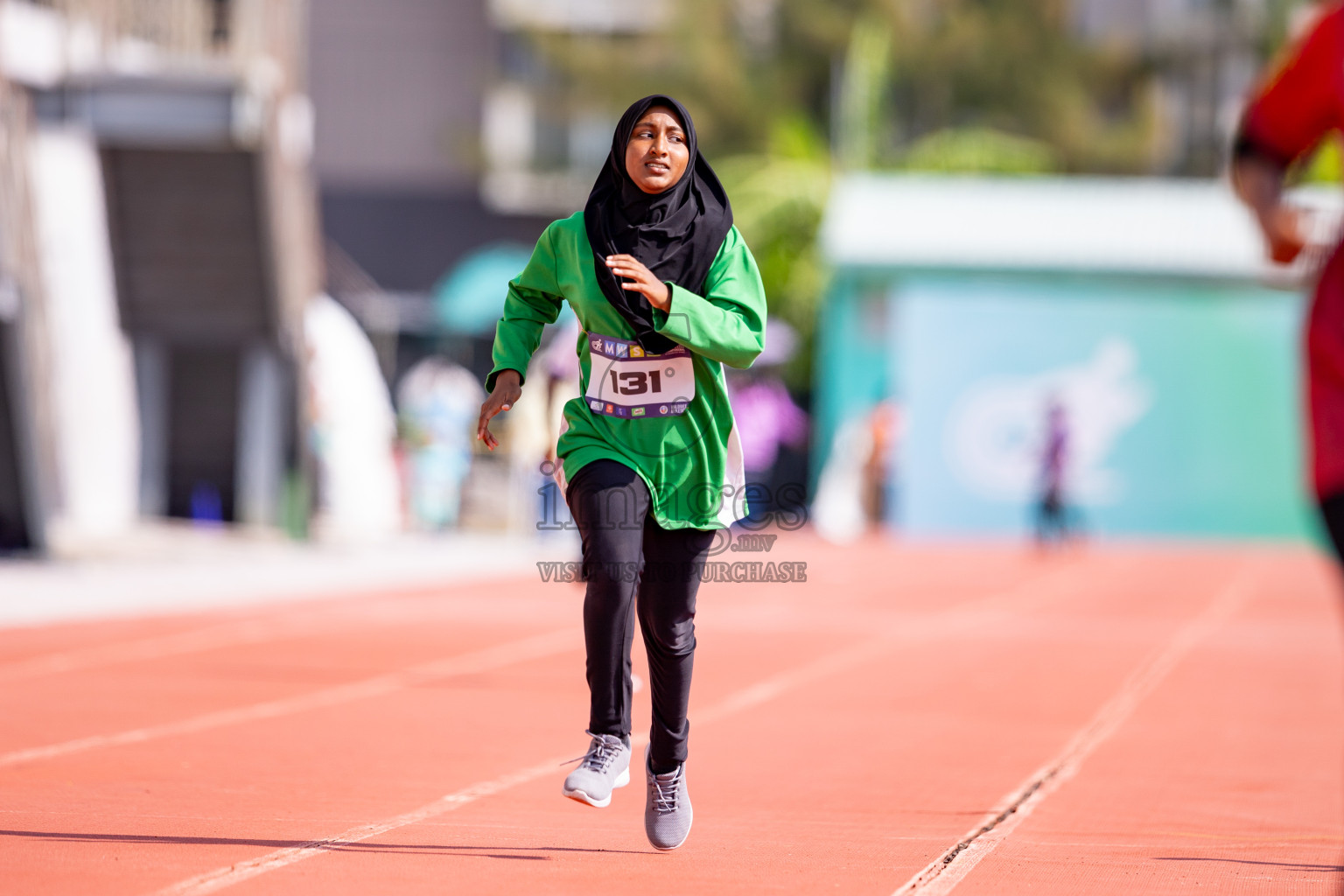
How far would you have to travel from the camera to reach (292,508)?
2038 centimetres

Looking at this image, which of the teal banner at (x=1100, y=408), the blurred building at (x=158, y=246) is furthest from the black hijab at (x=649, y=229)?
the teal banner at (x=1100, y=408)

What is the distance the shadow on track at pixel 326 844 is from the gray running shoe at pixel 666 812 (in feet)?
0.76

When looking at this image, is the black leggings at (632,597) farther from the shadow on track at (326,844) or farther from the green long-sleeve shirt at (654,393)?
the shadow on track at (326,844)

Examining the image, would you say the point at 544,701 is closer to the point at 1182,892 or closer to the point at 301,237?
the point at 1182,892

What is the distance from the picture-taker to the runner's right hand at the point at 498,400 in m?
5.26

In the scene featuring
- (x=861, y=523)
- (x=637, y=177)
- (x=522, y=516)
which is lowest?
(x=861, y=523)

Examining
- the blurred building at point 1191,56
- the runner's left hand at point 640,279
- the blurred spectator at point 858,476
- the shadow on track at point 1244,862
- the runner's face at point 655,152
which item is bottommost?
the blurred spectator at point 858,476

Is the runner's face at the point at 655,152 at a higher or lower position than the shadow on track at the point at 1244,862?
higher

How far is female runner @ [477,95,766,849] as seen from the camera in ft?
17.1

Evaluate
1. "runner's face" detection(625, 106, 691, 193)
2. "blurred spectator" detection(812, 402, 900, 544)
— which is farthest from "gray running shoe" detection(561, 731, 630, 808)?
"blurred spectator" detection(812, 402, 900, 544)

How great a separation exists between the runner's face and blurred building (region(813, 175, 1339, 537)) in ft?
84.8

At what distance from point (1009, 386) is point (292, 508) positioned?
14087mm

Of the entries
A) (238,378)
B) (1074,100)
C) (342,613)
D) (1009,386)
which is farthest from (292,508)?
(1074,100)

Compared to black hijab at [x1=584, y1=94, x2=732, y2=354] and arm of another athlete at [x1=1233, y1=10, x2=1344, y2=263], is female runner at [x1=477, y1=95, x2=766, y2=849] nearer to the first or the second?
black hijab at [x1=584, y1=94, x2=732, y2=354]
